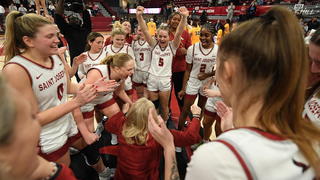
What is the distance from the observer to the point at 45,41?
1837 millimetres

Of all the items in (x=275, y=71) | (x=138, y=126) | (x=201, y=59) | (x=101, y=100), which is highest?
(x=275, y=71)

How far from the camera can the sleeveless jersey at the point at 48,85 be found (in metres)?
1.73

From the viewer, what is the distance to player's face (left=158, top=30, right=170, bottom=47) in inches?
145

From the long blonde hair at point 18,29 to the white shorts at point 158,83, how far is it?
7.08 feet

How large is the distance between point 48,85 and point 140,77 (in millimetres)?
2456

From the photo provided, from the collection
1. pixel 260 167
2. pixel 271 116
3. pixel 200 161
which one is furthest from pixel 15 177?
pixel 271 116

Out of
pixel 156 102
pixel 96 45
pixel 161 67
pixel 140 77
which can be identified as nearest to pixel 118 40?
pixel 96 45

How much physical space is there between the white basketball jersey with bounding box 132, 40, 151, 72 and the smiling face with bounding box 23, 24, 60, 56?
224 centimetres

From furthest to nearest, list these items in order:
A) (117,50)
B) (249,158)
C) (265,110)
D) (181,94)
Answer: (117,50) → (181,94) → (265,110) → (249,158)

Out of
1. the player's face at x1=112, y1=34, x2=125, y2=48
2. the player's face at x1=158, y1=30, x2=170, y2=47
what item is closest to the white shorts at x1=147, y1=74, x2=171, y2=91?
the player's face at x1=158, y1=30, x2=170, y2=47

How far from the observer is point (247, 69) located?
779 mm

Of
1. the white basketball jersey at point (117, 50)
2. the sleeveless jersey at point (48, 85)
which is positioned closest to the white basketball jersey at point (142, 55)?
the white basketball jersey at point (117, 50)

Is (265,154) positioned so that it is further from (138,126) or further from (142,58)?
(142,58)

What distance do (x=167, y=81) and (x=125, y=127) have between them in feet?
6.24
